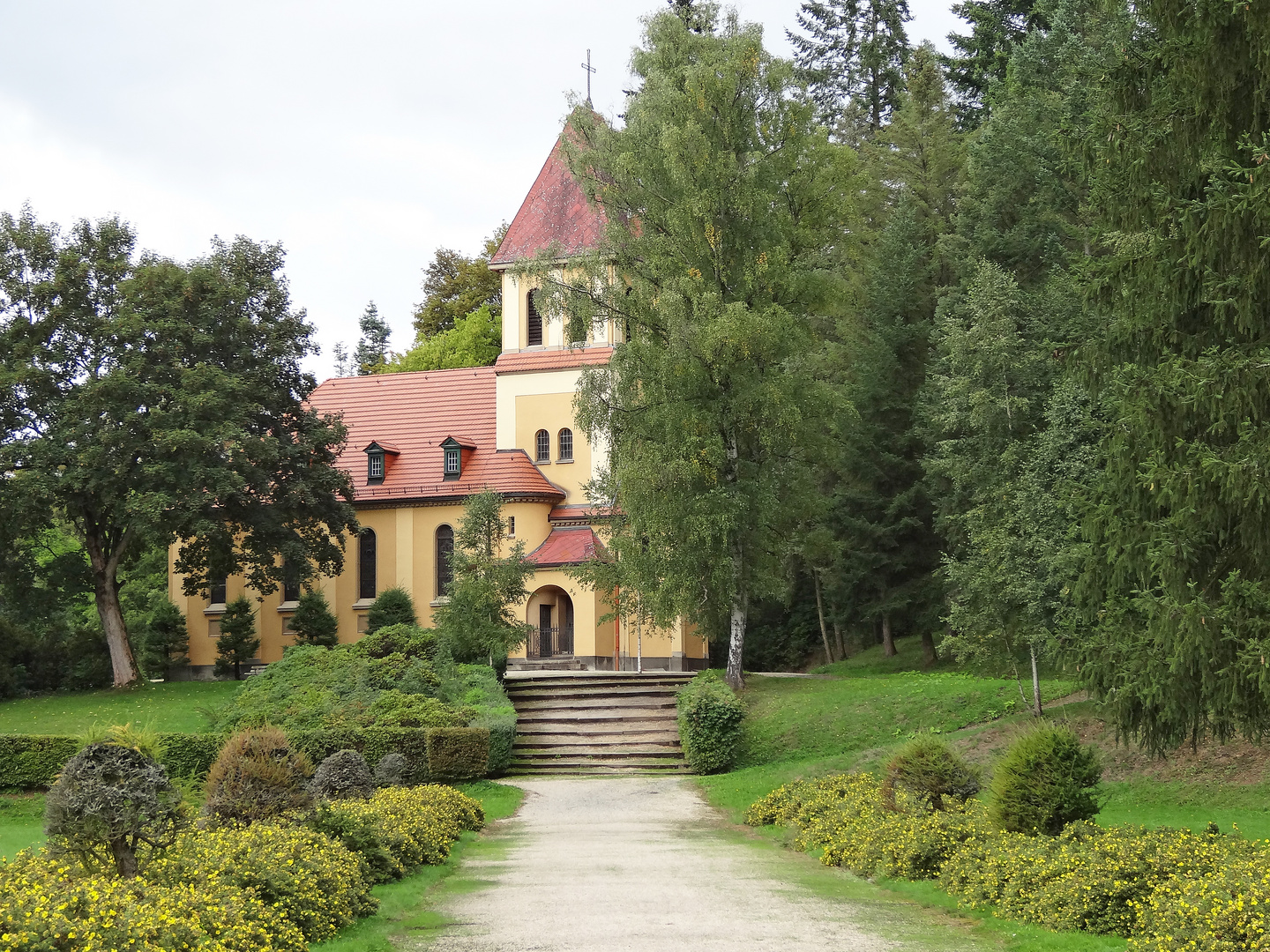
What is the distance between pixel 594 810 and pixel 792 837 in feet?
15.9

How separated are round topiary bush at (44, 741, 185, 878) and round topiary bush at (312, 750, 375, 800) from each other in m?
5.20

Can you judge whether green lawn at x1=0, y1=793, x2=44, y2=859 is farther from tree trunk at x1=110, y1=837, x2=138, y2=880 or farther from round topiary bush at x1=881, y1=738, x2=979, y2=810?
round topiary bush at x1=881, y1=738, x2=979, y2=810

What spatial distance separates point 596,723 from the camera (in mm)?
28594

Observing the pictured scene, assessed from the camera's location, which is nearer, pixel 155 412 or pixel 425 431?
pixel 155 412

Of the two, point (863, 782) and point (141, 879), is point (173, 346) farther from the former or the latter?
point (141, 879)

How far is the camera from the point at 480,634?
3044 cm

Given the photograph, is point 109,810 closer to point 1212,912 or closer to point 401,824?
point 401,824

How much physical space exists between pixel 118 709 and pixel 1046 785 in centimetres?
2511

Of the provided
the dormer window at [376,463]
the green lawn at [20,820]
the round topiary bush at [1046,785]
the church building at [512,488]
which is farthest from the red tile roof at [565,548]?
the round topiary bush at [1046,785]

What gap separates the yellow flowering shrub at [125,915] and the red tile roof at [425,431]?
96.9 ft

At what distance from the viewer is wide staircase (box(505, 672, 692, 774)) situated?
26.0m

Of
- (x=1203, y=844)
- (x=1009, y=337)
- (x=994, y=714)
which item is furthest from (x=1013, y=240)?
(x=1203, y=844)

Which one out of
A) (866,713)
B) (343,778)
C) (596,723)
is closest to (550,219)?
(596,723)

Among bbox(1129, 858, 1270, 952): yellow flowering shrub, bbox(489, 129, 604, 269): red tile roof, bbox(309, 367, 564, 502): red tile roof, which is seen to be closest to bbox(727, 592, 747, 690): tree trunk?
bbox(309, 367, 564, 502): red tile roof
